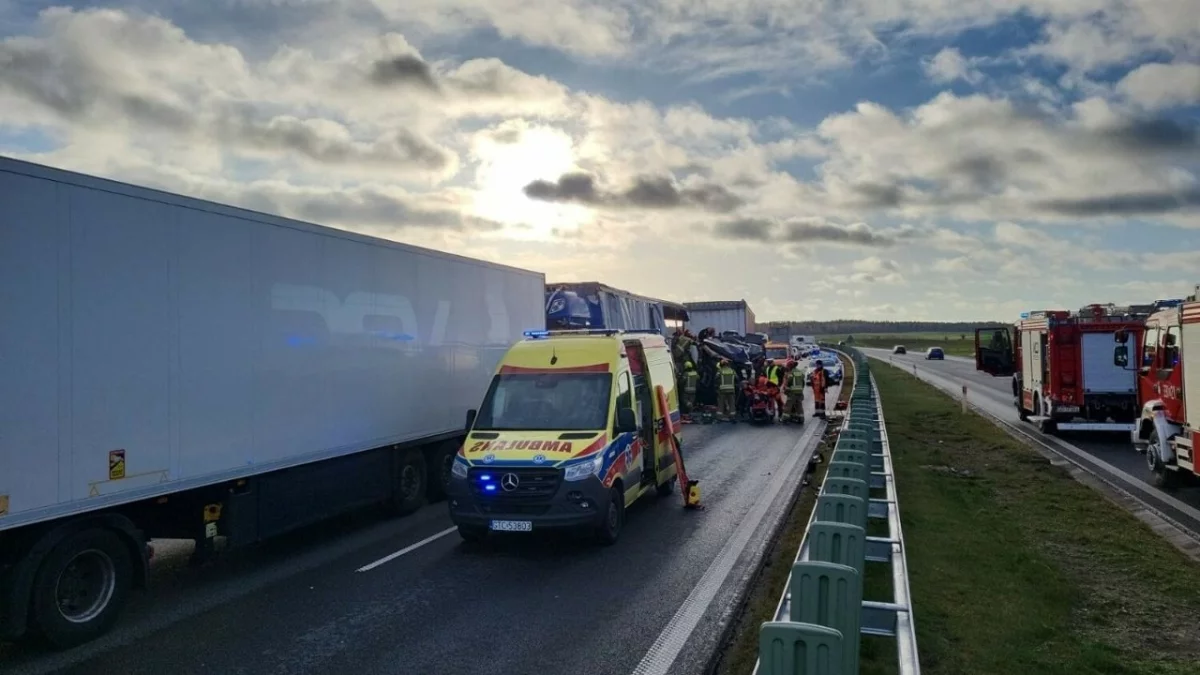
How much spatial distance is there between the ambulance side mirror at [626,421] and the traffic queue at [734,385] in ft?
45.4

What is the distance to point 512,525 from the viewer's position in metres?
9.38

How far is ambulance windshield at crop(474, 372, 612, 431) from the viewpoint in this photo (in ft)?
34.1

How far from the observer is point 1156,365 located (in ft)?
46.0

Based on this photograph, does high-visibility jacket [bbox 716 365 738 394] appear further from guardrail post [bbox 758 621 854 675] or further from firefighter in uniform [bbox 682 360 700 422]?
guardrail post [bbox 758 621 854 675]

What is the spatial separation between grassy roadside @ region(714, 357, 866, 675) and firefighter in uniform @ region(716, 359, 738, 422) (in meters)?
11.9

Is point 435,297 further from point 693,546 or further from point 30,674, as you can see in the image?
point 30,674

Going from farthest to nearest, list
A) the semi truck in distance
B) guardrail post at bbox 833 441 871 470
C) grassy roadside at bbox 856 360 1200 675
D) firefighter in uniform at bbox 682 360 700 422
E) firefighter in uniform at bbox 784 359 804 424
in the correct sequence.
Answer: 1. firefighter in uniform at bbox 682 360 700 422
2. firefighter in uniform at bbox 784 359 804 424
3. the semi truck in distance
4. guardrail post at bbox 833 441 871 470
5. grassy roadside at bbox 856 360 1200 675

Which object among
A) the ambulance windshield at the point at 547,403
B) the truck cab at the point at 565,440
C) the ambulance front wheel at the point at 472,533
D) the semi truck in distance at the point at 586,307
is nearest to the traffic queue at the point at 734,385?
the semi truck in distance at the point at 586,307

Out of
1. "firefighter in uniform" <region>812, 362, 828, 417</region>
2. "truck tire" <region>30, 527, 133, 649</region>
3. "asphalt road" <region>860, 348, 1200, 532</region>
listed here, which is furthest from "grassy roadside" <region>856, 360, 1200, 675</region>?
"firefighter in uniform" <region>812, 362, 828, 417</region>

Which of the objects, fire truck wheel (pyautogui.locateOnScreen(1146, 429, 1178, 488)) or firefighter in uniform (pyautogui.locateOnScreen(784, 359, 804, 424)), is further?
firefighter in uniform (pyautogui.locateOnScreen(784, 359, 804, 424))

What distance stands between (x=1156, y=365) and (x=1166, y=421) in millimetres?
1200

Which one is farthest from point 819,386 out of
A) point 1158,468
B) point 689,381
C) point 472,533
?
point 472,533

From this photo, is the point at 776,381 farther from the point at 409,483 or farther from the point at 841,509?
the point at 841,509

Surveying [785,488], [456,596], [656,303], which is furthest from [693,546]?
[656,303]
